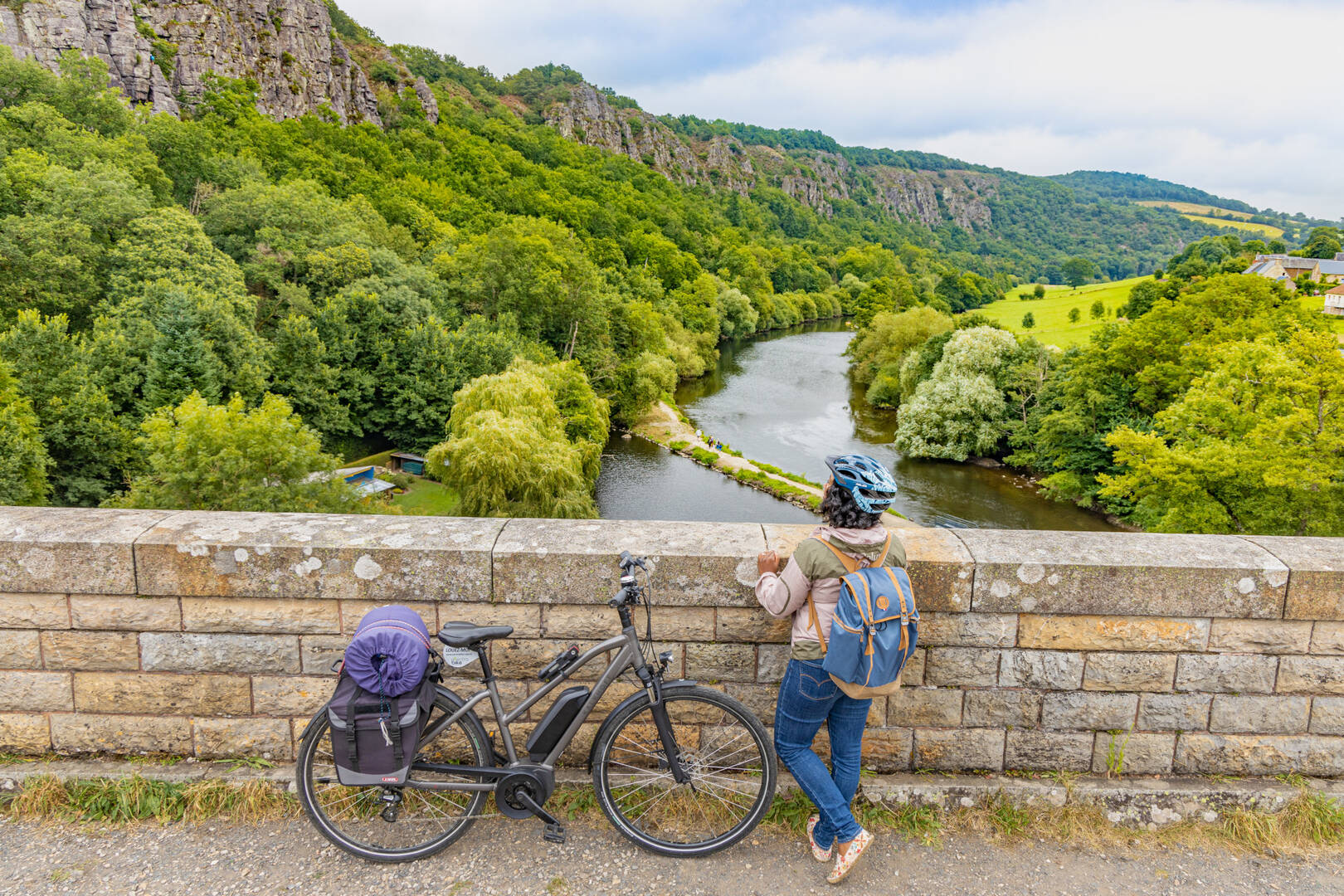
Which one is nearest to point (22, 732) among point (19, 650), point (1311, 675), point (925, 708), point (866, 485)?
point (19, 650)

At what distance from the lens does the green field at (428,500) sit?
27.9 metres

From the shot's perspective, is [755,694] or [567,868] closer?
[567,868]

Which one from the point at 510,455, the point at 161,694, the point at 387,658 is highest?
the point at 387,658

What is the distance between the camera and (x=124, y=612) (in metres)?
3.42

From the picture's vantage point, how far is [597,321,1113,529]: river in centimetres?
3014

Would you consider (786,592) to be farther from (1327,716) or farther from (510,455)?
(510,455)

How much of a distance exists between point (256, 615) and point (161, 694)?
2.09 ft

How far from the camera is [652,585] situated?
11.2 feet

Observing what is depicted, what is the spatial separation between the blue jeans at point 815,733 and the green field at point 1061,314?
5182cm

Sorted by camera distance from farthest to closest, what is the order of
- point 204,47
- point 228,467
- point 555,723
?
point 204,47
point 228,467
point 555,723

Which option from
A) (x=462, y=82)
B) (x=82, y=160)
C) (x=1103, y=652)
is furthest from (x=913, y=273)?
(x=1103, y=652)

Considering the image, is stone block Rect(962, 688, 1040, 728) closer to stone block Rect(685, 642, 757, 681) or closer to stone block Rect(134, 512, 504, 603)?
stone block Rect(685, 642, 757, 681)

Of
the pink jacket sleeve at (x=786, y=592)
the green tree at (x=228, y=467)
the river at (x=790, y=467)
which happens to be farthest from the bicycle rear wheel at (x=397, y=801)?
the river at (x=790, y=467)

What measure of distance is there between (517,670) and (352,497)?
782 inches
